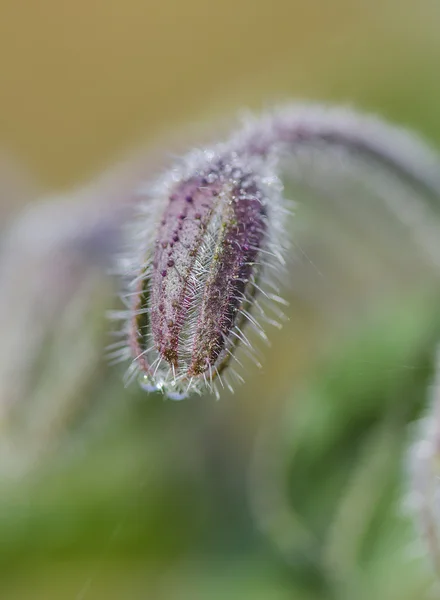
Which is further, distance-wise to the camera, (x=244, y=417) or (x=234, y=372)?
(x=244, y=417)

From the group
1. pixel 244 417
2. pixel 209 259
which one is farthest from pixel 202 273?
pixel 244 417

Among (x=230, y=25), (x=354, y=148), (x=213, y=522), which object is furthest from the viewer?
(x=230, y=25)

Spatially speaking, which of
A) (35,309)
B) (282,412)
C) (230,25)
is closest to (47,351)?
(35,309)

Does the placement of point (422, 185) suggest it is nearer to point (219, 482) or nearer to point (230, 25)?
point (219, 482)

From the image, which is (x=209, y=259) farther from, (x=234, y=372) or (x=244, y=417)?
(x=244, y=417)

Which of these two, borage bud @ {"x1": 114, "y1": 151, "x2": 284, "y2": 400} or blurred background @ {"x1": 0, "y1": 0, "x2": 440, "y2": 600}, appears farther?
blurred background @ {"x1": 0, "y1": 0, "x2": 440, "y2": 600}
